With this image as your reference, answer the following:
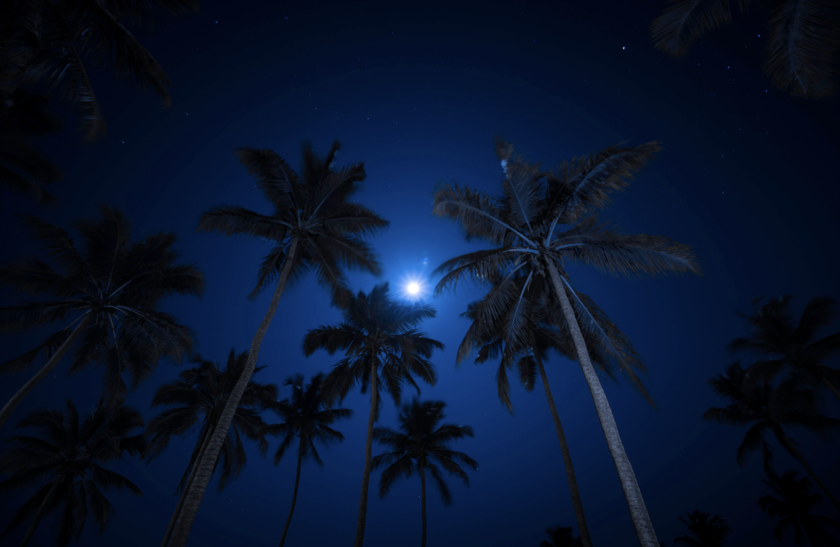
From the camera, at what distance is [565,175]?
9.20 meters

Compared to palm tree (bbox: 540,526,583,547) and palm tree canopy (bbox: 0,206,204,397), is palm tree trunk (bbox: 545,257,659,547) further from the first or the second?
palm tree (bbox: 540,526,583,547)

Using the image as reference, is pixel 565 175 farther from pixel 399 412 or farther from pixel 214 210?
pixel 399 412

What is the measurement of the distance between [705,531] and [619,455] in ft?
106

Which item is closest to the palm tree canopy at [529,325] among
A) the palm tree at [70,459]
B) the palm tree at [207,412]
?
the palm tree at [207,412]

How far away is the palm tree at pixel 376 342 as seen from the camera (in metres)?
15.4

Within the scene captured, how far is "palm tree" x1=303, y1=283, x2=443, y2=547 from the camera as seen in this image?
15.4 m

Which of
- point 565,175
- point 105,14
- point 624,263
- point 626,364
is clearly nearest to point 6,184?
point 105,14

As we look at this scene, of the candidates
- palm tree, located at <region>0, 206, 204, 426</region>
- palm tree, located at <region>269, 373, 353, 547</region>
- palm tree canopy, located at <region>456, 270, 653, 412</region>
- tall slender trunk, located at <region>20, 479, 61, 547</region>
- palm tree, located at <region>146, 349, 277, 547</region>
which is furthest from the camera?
palm tree, located at <region>269, 373, 353, 547</region>

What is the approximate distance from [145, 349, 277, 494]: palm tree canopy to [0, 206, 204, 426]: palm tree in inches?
131

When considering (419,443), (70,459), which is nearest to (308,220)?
(419,443)

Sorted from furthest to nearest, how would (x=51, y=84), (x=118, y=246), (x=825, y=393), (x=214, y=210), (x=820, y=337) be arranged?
1. (x=820, y=337)
2. (x=825, y=393)
3. (x=118, y=246)
4. (x=214, y=210)
5. (x=51, y=84)

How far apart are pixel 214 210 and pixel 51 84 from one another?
4665 mm

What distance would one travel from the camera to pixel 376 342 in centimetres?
1570

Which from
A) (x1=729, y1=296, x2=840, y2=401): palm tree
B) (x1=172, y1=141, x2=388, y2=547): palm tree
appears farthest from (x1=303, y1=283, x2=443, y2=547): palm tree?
(x1=729, y1=296, x2=840, y2=401): palm tree
